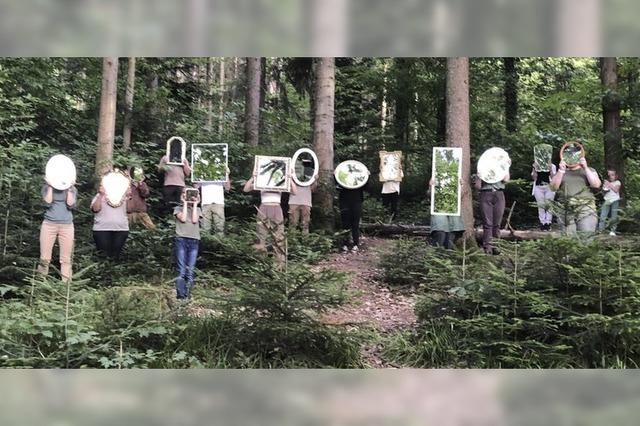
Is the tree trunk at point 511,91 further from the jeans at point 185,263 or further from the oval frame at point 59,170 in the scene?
the oval frame at point 59,170

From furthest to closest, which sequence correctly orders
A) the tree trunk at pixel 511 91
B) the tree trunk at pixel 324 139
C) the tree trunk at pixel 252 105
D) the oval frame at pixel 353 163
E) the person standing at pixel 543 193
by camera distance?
the tree trunk at pixel 252 105 → the tree trunk at pixel 511 91 → the oval frame at pixel 353 163 → the tree trunk at pixel 324 139 → the person standing at pixel 543 193

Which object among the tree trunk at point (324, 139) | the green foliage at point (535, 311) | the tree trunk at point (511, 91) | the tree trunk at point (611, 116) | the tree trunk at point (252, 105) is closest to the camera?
the green foliage at point (535, 311)

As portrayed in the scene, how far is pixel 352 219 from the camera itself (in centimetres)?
752

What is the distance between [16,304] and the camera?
19.3 ft

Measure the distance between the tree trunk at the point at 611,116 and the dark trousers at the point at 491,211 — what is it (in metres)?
1.47

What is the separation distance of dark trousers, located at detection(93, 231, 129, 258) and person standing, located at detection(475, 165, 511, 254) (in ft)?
13.6

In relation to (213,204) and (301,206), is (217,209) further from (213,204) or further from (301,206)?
(301,206)

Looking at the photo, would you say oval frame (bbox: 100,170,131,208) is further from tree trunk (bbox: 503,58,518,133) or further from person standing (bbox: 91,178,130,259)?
tree trunk (bbox: 503,58,518,133)

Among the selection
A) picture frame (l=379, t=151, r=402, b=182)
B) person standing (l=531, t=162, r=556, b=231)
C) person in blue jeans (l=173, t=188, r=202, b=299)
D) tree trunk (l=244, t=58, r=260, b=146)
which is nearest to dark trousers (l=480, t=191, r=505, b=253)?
person standing (l=531, t=162, r=556, b=231)

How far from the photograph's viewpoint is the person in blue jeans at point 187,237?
6.47 metres

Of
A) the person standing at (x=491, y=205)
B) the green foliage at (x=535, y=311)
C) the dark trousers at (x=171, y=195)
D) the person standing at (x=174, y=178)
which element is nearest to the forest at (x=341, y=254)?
the green foliage at (x=535, y=311)

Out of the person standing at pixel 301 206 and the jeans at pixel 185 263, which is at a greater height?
the person standing at pixel 301 206

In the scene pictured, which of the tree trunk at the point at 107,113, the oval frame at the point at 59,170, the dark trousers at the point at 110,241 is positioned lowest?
the dark trousers at the point at 110,241

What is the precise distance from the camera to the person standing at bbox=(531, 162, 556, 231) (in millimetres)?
6313
